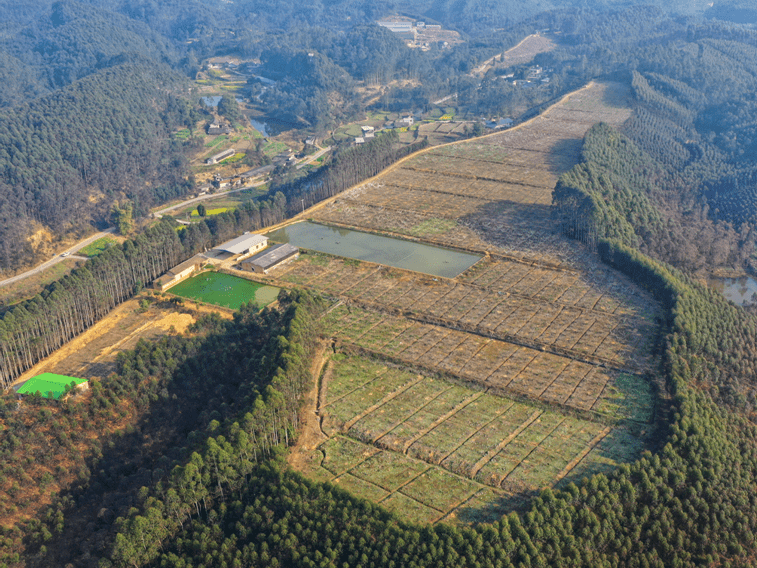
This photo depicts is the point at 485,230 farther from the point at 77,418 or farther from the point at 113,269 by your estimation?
the point at 77,418

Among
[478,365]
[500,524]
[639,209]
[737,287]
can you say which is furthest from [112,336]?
[737,287]

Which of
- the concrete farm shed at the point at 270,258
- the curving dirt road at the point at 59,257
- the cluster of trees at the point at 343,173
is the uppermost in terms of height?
the cluster of trees at the point at 343,173

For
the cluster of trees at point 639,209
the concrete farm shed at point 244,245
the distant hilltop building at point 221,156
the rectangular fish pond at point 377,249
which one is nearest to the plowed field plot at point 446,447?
the rectangular fish pond at point 377,249

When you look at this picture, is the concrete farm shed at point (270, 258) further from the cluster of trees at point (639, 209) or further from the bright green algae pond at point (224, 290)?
the cluster of trees at point (639, 209)

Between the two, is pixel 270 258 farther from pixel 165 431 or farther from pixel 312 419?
pixel 312 419

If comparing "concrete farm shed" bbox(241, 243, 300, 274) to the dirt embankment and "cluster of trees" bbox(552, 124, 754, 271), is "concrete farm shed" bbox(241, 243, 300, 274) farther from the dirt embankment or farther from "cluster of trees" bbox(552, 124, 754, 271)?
"cluster of trees" bbox(552, 124, 754, 271)
